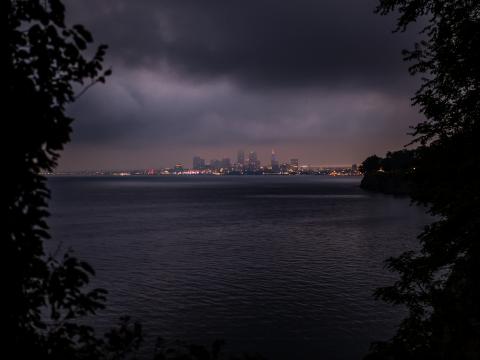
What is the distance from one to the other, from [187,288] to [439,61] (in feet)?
96.5

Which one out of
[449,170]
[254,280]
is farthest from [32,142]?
[254,280]

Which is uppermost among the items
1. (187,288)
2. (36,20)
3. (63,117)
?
(36,20)

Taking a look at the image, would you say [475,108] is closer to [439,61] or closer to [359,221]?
[439,61]

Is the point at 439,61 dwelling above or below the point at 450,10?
below

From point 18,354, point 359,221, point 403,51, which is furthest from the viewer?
point 359,221

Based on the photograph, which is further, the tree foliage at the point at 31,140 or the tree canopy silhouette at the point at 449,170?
the tree canopy silhouette at the point at 449,170

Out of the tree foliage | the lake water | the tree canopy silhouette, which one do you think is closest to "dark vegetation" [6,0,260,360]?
the tree foliage

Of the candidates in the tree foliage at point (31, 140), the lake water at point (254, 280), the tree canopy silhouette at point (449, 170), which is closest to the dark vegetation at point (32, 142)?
the tree foliage at point (31, 140)

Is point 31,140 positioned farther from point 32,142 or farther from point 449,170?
point 449,170

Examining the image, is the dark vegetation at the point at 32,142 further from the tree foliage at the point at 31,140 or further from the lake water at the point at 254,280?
the lake water at the point at 254,280

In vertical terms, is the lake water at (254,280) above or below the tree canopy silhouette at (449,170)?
below

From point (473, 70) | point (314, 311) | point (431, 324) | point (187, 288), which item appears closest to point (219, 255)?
point (187, 288)

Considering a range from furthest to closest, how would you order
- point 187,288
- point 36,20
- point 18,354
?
1. point 187,288
2. point 36,20
3. point 18,354

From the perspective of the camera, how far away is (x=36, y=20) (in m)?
4.79
